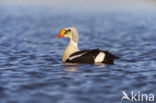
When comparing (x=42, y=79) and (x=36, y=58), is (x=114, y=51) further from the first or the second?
(x=42, y=79)

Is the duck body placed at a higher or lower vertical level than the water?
higher

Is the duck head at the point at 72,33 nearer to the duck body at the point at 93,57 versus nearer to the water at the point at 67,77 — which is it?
the water at the point at 67,77

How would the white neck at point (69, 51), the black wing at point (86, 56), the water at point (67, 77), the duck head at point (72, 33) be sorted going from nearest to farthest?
the water at point (67, 77)
the black wing at point (86, 56)
the white neck at point (69, 51)
the duck head at point (72, 33)

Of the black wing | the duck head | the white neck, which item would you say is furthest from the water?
the duck head

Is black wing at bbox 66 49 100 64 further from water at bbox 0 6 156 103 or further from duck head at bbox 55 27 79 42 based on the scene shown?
duck head at bbox 55 27 79 42

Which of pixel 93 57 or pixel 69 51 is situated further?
pixel 69 51

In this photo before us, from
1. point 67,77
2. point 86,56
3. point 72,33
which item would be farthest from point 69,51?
point 67,77

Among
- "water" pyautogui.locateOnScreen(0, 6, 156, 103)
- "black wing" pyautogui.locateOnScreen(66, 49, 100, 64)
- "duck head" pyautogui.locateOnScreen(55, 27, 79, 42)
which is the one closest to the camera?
"water" pyautogui.locateOnScreen(0, 6, 156, 103)

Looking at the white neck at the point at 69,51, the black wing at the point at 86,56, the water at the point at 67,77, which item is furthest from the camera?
the white neck at the point at 69,51

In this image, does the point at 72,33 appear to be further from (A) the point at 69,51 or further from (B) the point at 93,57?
(B) the point at 93,57

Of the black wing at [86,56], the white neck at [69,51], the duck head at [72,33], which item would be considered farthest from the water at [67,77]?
the duck head at [72,33]

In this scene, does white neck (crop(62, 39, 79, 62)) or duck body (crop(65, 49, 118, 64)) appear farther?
white neck (crop(62, 39, 79, 62))

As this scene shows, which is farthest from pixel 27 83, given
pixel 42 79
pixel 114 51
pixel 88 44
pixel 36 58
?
pixel 88 44

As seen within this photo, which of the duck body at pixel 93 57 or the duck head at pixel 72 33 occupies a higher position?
the duck head at pixel 72 33
